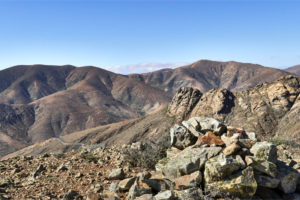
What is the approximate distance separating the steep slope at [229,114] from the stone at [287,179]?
50687mm

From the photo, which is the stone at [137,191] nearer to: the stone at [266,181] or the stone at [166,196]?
the stone at [166,196]

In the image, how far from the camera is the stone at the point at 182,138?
980 cm

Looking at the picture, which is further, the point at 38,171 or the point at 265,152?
the point at 38,171

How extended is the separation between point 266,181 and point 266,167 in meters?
0.46

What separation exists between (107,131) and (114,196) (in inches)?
4116

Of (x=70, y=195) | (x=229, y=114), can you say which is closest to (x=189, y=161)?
(x=70, y=195)

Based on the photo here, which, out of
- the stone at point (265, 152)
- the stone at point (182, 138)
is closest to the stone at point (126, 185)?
the stone at point (182, 138)

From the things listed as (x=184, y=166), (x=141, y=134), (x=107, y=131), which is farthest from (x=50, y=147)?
(x=184, y=166)

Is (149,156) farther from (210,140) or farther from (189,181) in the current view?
(189,181)

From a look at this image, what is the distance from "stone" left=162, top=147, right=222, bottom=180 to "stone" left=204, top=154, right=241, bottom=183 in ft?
1.36

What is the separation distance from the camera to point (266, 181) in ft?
25.7

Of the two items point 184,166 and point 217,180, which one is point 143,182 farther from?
point 217,180

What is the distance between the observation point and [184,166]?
7.97 metres

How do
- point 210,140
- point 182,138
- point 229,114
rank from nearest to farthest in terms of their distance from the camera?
1. point 210,140
2. point 182,138
3. point 229,114
